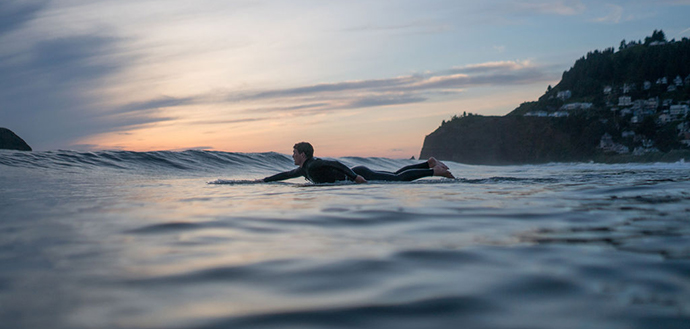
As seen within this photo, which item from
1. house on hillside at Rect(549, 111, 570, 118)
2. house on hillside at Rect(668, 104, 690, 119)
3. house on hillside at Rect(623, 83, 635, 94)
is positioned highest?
house on hillside at Rect(623, 83, 635, 94)

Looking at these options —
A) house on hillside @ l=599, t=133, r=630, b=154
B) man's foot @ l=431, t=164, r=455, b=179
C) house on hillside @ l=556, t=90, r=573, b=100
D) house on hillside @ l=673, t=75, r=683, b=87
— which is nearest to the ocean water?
man's foot @ l=431, t=164, r=455, b=179

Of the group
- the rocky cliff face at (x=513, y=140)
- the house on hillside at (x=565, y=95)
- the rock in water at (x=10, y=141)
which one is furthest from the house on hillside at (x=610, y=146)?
the rock in water at (x=10, y=141)

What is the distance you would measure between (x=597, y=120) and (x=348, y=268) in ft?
317

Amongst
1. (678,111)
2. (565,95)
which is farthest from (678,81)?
(565,95)

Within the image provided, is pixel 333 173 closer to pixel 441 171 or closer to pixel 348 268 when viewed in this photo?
pixel 441 171

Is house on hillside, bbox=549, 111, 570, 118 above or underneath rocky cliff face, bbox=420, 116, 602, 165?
above

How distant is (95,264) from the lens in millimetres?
1976

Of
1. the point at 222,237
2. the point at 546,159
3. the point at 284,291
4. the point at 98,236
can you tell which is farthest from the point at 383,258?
the point at 546,159

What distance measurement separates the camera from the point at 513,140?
91.4 meters

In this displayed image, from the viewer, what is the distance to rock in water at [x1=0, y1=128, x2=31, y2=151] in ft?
69.6

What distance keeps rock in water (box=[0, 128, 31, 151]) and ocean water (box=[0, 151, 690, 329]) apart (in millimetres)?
22598

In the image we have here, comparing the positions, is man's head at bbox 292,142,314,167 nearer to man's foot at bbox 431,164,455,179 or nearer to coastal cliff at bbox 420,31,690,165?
man's foot at bbox 431,164,455,179

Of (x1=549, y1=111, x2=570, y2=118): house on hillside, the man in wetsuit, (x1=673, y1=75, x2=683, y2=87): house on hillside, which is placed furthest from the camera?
(x1=549, y1=111, x2=570, y2=118): house on hillside

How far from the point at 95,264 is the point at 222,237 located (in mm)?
802
